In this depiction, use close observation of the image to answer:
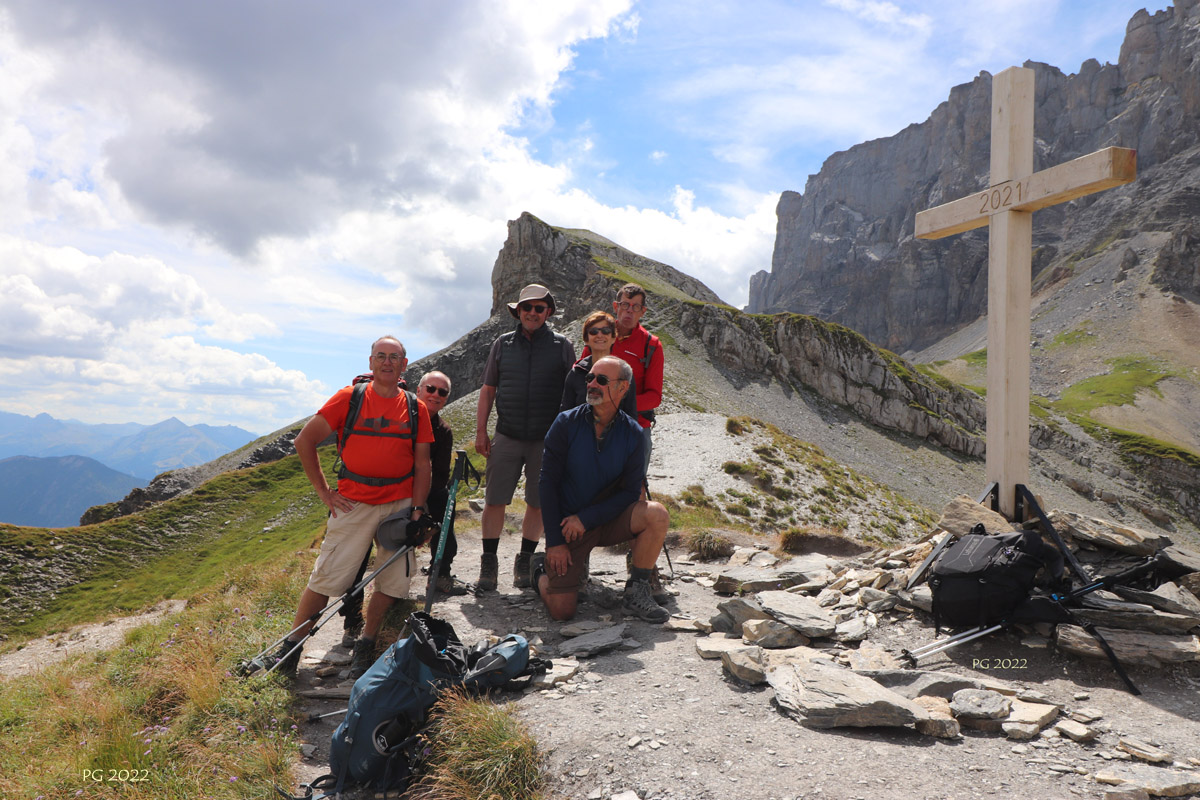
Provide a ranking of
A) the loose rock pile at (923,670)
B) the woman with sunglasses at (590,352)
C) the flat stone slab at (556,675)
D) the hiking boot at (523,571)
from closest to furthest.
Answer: the loose rock pile at (923,670) < the flat stone slab at (556,675) < the woman with sunglasses at (590,352) < the hiking boot at (523,571)

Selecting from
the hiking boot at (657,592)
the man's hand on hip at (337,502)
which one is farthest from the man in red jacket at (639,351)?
the man's hand on hip at (337,502)

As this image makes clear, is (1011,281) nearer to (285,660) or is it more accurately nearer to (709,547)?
(709,547)

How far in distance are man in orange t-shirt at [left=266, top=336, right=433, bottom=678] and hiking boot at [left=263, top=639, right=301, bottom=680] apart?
1 centimetres

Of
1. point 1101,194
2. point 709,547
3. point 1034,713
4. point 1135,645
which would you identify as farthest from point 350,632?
point 1101,194

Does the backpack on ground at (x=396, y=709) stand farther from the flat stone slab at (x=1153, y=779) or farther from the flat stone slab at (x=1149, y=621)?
the flat stone slab at (x=1149, y=621)

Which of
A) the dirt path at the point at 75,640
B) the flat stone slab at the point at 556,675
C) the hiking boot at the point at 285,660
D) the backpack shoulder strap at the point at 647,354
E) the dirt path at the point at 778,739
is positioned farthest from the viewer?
the dirt path at the point at 75,640

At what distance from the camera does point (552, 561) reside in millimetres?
5766

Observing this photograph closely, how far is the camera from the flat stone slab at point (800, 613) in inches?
214

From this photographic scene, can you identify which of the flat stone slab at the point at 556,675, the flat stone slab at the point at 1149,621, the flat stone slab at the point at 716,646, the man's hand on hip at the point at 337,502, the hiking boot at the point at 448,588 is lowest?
the flat stone slab at the point at 556,675

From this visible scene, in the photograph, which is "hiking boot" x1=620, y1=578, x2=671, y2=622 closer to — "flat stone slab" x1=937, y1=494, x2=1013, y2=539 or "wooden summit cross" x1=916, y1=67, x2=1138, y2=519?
"flat stone slab" x1=937, y1=494, x2=1013, y2=539

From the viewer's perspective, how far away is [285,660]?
16.7 feet

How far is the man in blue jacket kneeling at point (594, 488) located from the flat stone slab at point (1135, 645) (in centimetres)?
330

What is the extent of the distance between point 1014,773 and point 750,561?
18.6ft

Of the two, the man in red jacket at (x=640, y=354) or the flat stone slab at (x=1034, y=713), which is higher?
the man in red jacket at (x=640, y=354)
